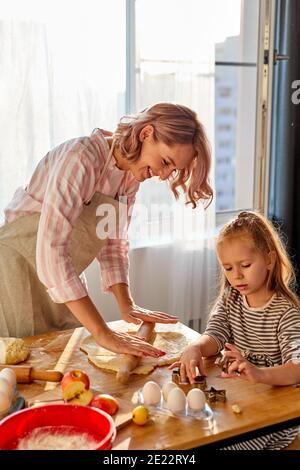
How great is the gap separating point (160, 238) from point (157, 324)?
1204mm

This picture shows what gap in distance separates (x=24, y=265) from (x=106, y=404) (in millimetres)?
708

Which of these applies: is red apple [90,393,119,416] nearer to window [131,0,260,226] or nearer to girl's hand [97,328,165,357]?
girl's hand [97,328,165,357]

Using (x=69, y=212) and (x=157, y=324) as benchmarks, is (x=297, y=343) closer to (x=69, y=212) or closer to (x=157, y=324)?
(x=157, y=324)

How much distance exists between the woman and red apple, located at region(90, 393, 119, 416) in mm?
266

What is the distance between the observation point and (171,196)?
3004 mm

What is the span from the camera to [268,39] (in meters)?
2.93

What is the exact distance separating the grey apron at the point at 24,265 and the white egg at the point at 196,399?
676mm

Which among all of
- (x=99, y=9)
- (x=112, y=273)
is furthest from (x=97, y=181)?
(x=99, y=9)

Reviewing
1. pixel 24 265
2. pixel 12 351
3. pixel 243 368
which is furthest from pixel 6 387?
pixel 24 265

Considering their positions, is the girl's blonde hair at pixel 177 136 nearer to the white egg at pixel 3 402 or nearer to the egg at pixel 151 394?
the egg at pixel 151 394

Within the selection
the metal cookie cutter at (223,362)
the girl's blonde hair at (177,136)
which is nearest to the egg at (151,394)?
the metal cookie cutter at (223,362)

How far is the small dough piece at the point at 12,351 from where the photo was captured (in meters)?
1.57

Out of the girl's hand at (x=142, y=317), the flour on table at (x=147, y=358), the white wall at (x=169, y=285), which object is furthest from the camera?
the white wall at (x=169, y=285)

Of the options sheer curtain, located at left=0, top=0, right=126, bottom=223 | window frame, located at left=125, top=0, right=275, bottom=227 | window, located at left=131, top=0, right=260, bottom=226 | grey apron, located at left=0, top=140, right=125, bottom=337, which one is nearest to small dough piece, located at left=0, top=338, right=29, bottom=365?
grey apron, located at left=0, top=140, right=125, bottom=337
